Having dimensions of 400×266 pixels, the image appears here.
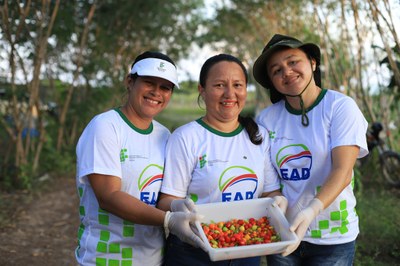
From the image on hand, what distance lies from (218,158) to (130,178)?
44 centimetres

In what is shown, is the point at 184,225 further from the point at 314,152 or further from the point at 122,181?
the point at 314,152

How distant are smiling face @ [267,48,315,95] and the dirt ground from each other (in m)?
3.15

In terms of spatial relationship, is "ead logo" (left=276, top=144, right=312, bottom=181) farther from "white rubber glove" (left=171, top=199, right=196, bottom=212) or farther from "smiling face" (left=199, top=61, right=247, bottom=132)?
"white rubber glove" (left=171, top=199, right=196, bottom=212)

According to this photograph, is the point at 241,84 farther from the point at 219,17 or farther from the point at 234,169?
the point at 219,17

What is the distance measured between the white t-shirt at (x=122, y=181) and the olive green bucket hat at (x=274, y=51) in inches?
28.9

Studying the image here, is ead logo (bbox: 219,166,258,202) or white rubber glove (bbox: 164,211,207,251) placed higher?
ead logo (bbox: 219,166,258,202)

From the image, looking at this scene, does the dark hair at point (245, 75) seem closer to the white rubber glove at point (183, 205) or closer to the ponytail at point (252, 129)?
the ponytail at point (252, 129)

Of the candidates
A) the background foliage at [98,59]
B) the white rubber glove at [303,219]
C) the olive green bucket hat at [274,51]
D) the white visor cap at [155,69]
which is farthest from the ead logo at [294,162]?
the background foliage at [98,59]

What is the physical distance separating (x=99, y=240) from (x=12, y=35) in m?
4.91

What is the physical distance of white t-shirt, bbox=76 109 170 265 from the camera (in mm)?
2148

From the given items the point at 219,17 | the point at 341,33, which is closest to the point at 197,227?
the point at 341,33

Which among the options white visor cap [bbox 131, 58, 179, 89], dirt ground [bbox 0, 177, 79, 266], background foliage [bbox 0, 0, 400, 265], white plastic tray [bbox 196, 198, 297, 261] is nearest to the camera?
white plastic tray [bbox 196, 198, 297, 261]

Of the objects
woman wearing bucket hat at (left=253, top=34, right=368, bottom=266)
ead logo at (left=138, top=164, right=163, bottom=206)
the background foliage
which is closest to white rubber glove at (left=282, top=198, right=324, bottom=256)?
woman wearing bucket hat at (left=253, top=34, right=368, bottom=266)

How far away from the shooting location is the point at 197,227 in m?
2.01
